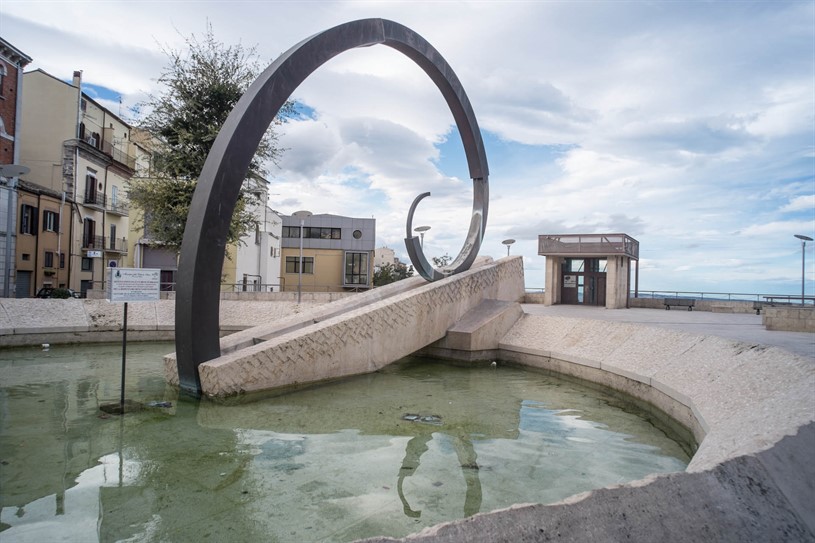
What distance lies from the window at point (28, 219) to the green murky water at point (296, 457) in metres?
17.7

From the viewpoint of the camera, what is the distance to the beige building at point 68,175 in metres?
24.5

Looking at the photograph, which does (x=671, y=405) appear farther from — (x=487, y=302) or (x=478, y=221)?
(x=478, y=221)

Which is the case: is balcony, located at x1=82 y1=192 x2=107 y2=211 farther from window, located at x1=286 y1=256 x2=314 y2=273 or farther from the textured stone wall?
the textured stone wall

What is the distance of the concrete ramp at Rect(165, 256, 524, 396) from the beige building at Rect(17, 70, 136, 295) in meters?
19.3

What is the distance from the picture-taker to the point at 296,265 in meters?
40.0

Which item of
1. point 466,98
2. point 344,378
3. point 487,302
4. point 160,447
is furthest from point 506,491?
point 466,98

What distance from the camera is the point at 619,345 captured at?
9133 millimetres

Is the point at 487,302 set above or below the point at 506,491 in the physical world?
above

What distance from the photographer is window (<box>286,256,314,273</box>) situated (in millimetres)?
39281

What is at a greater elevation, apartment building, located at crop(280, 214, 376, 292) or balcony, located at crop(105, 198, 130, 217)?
balcony, located at crop(105, 198, 130, 217)

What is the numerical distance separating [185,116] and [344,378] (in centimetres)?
1172

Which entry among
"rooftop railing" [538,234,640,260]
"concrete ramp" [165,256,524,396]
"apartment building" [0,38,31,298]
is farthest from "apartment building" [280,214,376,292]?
"concrete ramp" [165,256,524,396]

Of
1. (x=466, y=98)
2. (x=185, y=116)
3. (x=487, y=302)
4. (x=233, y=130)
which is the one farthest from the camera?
(x=185, y=116)

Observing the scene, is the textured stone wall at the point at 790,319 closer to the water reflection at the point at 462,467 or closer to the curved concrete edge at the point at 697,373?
the curved concrete edge at the point at 697,373
